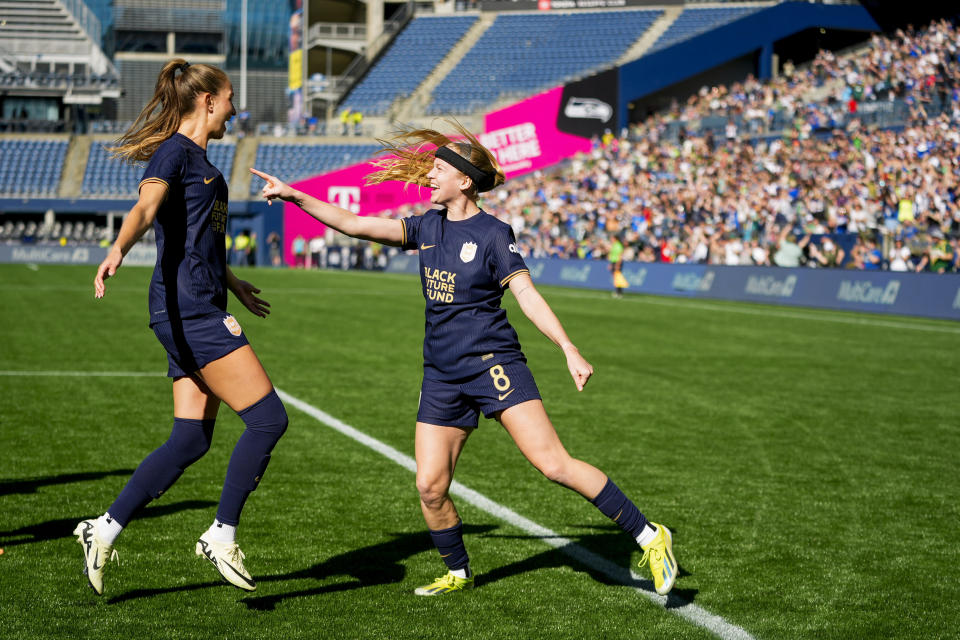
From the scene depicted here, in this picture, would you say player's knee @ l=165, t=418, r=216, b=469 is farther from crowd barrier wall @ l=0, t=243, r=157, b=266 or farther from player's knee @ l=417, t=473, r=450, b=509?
crowd barrier wall @ l=0, t=243, r=157, b=266

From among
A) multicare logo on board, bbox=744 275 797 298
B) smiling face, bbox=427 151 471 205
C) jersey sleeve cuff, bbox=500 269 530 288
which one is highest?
smiling face, bbox=427 151 471 205

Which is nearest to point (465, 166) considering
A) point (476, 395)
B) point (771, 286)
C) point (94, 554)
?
point (476, 395)

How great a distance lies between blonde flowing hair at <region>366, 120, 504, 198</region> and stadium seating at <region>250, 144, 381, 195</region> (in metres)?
52.8

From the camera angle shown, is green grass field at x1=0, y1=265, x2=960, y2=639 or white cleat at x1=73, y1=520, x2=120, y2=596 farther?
green grass field at x1=0, y1=265, x2=960, y2=639

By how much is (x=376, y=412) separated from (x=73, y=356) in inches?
224

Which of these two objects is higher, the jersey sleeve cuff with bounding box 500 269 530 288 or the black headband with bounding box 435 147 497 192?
the black headband with bounding box 435 147 497 192

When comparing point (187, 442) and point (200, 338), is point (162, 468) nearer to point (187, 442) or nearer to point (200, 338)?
point (187, 442)

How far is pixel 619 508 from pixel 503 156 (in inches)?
1850

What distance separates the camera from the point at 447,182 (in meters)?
5.01

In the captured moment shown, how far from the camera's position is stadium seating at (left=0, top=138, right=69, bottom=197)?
5959cm

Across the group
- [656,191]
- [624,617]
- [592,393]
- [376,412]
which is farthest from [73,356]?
A: [656,191]

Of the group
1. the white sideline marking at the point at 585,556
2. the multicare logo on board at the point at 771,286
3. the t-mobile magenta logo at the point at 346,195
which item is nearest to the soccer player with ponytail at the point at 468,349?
Result: the white sideline marking at the point at 585,556

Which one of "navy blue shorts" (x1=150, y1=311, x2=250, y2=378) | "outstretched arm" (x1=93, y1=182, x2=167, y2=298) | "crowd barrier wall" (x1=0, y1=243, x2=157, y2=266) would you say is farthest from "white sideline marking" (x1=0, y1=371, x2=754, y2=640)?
"crowd barrier wall" (x1=0, y1=243, x2=157, y2=266)

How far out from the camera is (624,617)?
191 inches
